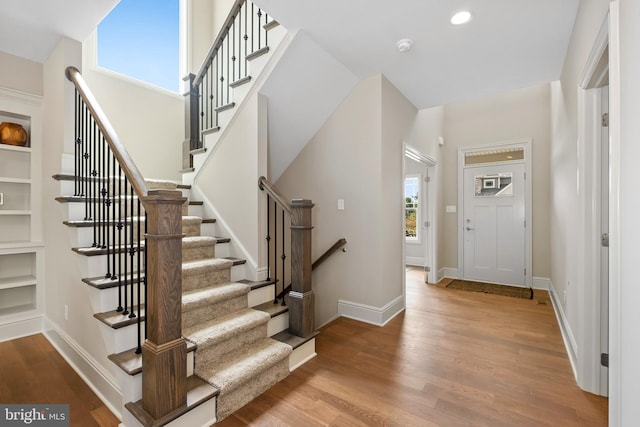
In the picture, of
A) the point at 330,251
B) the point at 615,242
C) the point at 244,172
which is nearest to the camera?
the point at 615,242

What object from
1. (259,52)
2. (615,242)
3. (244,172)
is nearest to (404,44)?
(259,52)

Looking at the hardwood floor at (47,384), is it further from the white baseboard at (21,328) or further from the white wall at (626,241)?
the white wall at (626,241)

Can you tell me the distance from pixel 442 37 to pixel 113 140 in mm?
2618

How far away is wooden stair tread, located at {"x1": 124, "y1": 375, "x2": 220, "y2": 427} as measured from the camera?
5.03ft

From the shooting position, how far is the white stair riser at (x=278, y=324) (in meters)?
2.50

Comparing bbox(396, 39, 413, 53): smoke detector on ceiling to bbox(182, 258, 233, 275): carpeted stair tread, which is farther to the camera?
bbox(396, 39, 413, 53): smoke detector on ceiling

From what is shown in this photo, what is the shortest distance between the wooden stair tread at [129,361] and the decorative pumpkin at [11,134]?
2.40m

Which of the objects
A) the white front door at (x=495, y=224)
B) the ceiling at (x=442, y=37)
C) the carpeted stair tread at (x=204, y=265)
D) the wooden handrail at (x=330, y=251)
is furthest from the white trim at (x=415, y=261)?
the carpeted stair tread at (x=204, y=265)

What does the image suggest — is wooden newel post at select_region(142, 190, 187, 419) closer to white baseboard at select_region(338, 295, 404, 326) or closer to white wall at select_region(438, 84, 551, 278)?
white baseboard at select_region(338, 295, 404, 326)

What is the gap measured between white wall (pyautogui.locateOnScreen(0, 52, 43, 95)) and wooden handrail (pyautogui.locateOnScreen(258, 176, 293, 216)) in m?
2.24

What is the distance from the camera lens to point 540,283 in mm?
4680

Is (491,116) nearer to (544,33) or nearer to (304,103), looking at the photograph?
(544,33)

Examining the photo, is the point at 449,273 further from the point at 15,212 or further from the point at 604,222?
the point at 15,212

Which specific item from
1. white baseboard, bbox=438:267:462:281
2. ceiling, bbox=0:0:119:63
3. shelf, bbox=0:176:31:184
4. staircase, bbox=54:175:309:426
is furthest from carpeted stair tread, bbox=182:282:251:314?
white baseboard, bbox=438:267:462:281
